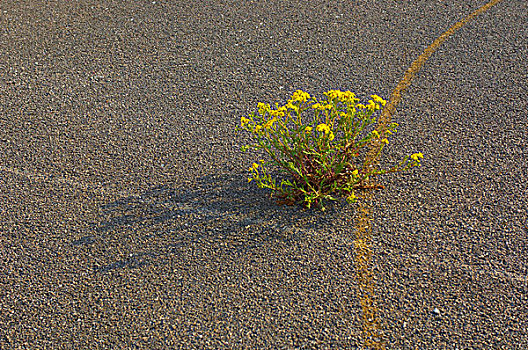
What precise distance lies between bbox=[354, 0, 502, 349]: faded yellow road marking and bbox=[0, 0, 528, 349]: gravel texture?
6 cm

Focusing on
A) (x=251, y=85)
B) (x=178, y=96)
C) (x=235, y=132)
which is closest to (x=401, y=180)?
(x=235, y=132)

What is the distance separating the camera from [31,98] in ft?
19.2

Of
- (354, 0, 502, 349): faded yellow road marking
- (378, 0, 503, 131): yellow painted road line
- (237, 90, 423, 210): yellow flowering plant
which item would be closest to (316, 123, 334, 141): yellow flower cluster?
(237, 90, 423, 210): yellow flowering plant

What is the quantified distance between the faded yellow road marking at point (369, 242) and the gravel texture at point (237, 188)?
0.18 feet

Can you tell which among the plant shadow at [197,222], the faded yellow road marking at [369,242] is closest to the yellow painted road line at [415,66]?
the faded yellow road marking at [369,242]

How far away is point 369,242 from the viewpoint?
4125mm

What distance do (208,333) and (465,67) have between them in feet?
12.9

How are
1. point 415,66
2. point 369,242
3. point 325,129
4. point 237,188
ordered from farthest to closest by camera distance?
point 415,66 < point 237,188 < point 369,242 < point 325,129

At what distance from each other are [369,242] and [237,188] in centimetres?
120

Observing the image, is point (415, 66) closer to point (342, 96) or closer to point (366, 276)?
point (342, 96)

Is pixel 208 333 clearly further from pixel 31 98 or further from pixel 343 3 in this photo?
pixel 343 3

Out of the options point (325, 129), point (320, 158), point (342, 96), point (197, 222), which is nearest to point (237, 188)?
point (197, 222)

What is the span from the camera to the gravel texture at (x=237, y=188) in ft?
12.1

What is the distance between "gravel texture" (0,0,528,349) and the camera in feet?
12.1
